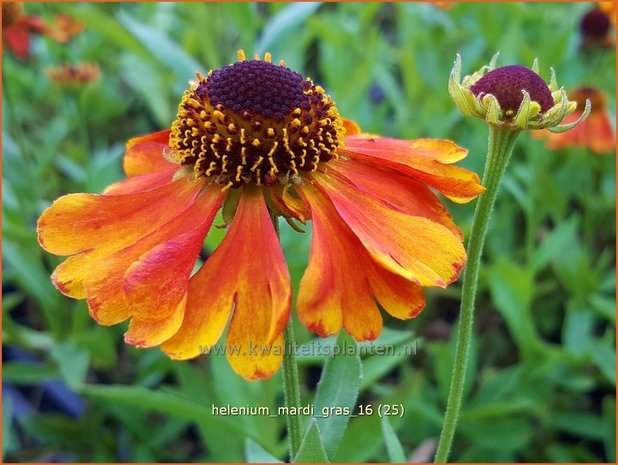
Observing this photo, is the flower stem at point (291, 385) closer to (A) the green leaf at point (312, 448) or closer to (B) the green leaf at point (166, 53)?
(A) the green leaf at point (312, 448)

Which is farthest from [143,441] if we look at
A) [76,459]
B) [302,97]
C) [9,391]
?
[302,97]

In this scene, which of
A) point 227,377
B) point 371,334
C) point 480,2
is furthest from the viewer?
point 480,2

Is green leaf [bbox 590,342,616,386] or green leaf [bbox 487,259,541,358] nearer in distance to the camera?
green leaf [bbox 590,342,616,386]

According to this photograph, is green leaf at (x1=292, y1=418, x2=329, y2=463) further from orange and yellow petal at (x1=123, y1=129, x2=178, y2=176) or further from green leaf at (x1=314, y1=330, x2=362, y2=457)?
orange and yellow petal at (x1=123, y1=129, x2=178, y2=176)

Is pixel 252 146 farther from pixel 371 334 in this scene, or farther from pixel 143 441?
pixel 143 441

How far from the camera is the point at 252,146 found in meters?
0.74

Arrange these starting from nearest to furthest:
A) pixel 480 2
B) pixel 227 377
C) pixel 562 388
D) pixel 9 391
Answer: pixel 227 377
pixel 562 388
pixel 9 391
pixel 480 2

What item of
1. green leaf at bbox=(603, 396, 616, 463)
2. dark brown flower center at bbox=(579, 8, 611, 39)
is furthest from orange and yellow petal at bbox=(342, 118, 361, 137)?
dark brown flower center at bbox=(579, 8, 611, 39)

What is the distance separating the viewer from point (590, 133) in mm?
1807

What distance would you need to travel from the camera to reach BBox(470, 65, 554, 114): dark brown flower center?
2.22 ft

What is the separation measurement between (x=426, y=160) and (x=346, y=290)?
0.75ft

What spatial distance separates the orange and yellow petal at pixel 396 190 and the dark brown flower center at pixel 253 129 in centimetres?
4

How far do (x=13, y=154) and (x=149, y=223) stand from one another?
1.00m

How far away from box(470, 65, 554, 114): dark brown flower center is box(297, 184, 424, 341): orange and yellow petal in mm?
201
